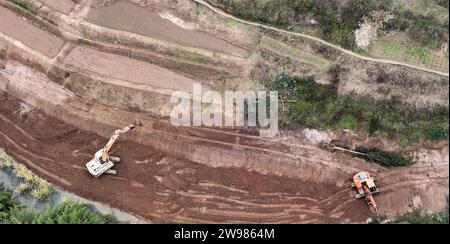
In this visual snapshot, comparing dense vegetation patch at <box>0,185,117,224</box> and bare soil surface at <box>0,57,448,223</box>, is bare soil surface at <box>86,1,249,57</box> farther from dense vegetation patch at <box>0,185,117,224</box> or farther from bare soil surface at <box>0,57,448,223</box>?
dense vegetation patch at <box>0,185,117,224</box>

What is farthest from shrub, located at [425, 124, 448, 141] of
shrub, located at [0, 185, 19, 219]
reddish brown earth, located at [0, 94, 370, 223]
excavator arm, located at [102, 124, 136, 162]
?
shrub, located at [0, 185, 19, 219]

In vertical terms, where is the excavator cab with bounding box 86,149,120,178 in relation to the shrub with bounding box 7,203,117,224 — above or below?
above

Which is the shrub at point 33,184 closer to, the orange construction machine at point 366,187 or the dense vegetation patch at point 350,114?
the dense vegetation patch at point 350,114

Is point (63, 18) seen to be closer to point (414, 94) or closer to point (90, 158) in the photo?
point (90, 158)

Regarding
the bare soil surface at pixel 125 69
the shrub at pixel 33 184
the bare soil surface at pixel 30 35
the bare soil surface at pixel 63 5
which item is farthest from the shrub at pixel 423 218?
the bare soil surface at pixel 63 5

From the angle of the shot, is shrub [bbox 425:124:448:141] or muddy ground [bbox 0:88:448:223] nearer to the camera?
muddy ground [bbox 0:88:448:223]

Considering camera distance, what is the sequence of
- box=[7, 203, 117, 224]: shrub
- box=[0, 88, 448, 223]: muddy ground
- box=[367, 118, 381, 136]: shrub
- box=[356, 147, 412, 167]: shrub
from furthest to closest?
1. box=[367, 118, 381, 136]: shrub
2. box=[356, 147, 412, 167]: shrub
3. box=[0, 88, 448, 223]: muddy ground
4. box=[7, 203, 117, 224]: shrub

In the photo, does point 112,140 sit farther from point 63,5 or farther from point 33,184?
point 63,5
